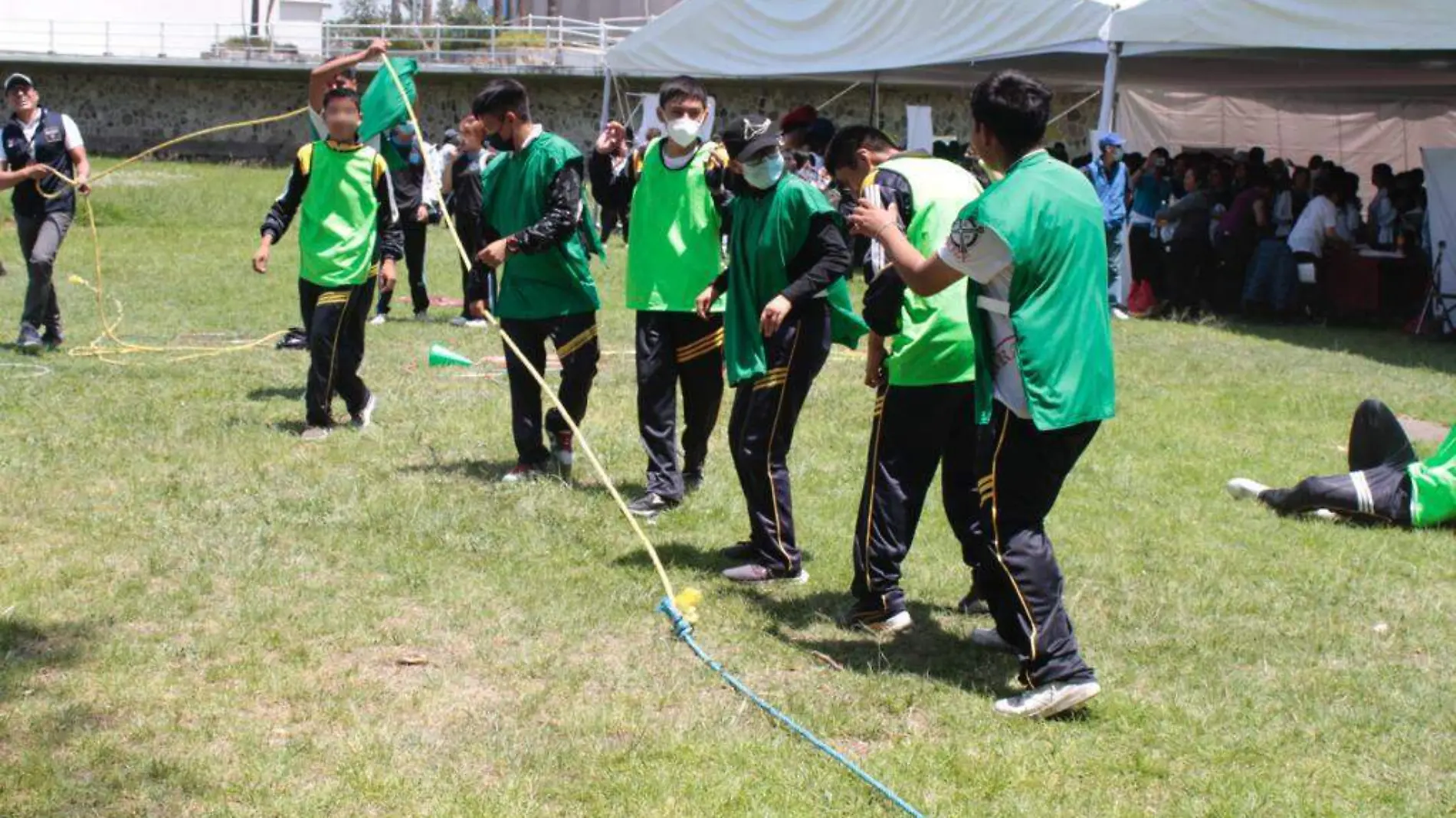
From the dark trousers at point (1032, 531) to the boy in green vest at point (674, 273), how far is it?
235 cm

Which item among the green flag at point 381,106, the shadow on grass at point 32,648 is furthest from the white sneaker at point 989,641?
the green flag at point 381,106

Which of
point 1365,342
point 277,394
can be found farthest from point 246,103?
point 277,394

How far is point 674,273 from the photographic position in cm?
693

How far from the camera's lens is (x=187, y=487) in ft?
24.0

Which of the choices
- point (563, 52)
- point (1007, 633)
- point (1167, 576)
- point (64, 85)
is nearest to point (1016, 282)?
point (1007, 633)

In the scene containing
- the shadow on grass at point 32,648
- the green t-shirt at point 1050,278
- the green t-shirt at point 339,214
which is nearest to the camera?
the green t-shirt at point 1050,278

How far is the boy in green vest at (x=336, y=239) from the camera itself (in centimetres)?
846

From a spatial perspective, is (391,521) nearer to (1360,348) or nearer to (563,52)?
(1360,348)

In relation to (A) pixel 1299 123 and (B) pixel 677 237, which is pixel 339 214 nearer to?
(B) pixel 677 237

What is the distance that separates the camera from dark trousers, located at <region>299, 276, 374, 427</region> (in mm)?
8461

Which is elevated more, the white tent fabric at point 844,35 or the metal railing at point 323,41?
the metal railing at point 323,41

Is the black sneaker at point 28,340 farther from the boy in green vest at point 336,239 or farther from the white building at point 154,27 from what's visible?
the white building at point 154,27

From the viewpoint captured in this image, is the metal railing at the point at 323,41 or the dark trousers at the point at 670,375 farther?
the metal railing at the point at 323,41

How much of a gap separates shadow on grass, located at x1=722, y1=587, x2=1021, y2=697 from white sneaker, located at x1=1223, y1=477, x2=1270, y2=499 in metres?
2.57
